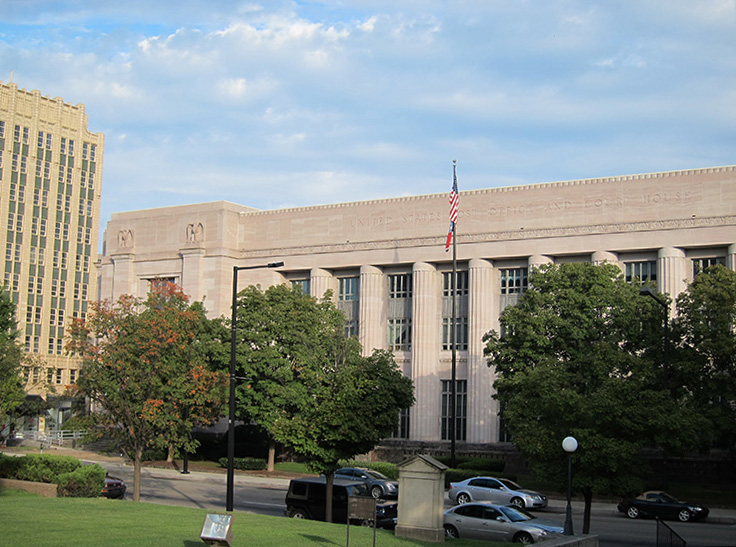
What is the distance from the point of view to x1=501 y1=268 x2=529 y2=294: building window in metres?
64.4

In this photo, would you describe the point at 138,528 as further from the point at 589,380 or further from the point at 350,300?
the point at 350,300

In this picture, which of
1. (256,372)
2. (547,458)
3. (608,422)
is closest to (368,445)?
(547,458)

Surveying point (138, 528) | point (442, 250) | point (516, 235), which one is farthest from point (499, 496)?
point (442, 250)

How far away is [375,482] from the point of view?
40.2m

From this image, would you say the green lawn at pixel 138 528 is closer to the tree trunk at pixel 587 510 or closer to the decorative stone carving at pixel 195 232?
the tree trunk at pixel 587 510

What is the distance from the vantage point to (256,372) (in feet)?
192

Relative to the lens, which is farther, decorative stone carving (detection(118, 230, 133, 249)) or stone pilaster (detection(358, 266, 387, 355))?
decorative stone carving (detection(118, 230, 133, 249))

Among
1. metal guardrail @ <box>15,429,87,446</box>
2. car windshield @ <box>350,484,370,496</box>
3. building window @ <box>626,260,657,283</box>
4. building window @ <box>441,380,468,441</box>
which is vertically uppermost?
building window @ <box>626,260,657,283</box>

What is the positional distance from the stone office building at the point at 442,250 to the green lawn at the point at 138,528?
36990 mm

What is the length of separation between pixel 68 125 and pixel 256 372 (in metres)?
64.3

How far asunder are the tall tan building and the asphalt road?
51978mm

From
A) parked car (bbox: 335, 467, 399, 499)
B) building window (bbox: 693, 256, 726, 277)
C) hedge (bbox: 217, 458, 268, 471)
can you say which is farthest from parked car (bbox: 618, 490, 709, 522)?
hedge (bbox: 217, 458, 268, 471)

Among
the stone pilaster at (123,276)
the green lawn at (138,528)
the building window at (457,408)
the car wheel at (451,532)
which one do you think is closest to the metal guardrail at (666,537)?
the green lawn at (138,528)

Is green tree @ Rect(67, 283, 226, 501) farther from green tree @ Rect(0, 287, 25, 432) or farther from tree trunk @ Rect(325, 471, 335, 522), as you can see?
green tree @ Rect(0, 287, 25, 432)
